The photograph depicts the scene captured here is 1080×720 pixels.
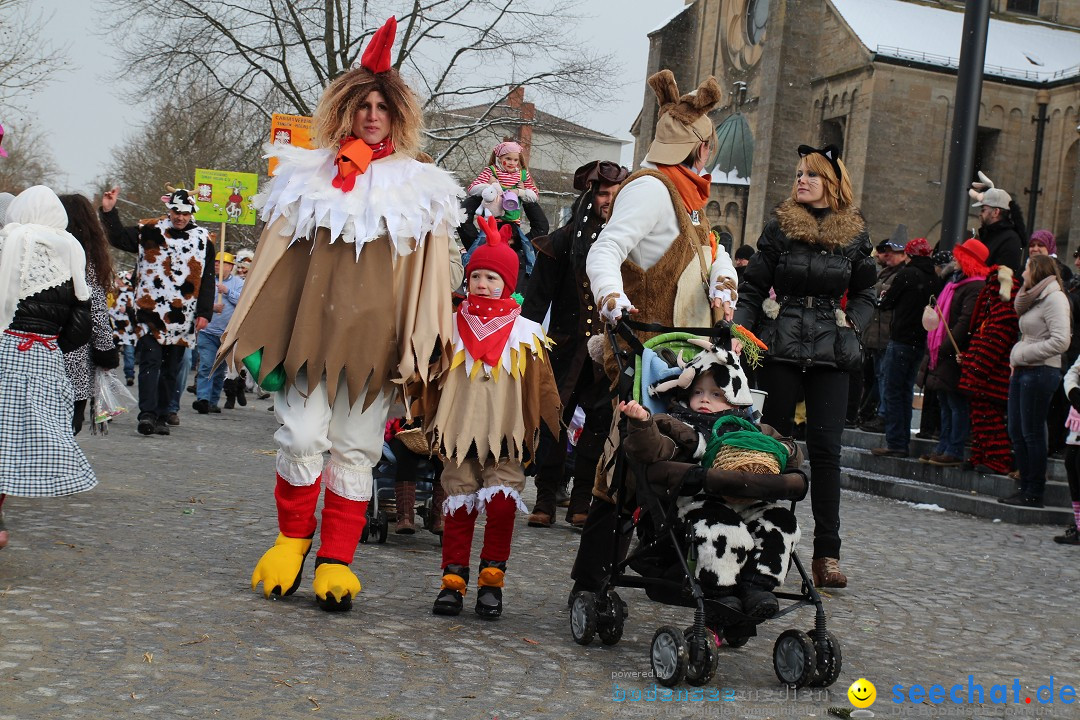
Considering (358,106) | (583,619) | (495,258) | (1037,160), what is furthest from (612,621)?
(1037,160)

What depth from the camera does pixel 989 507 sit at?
439 inches

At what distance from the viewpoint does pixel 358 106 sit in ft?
18.7

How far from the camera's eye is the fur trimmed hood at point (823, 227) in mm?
6977

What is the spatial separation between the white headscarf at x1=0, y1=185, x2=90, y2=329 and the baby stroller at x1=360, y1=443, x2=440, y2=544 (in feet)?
6.37

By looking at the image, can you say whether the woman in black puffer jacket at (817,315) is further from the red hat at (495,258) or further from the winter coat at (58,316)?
the winter coat at (58,316)

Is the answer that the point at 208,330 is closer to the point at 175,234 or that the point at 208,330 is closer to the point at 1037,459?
the point at 175,234

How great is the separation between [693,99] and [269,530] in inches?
140

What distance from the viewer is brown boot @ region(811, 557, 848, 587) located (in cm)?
687

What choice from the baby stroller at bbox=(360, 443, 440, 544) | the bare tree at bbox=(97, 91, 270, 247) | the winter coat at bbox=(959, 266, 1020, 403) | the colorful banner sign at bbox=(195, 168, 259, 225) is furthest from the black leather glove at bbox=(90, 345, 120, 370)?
the bare tree at bbox=(97, 91, 270, 247)

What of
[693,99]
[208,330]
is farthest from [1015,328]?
[208,330]

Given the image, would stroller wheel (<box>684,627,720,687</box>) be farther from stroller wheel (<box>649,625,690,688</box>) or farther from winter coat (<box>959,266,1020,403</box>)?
winter coat (<box>959,266,1020,403</box>)

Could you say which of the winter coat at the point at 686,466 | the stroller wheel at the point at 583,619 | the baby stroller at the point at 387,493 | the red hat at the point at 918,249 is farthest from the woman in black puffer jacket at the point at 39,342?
the red hat at the point at 918,249

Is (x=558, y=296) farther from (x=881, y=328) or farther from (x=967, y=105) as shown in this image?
(x=881, y=328)

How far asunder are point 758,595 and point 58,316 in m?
4.03
